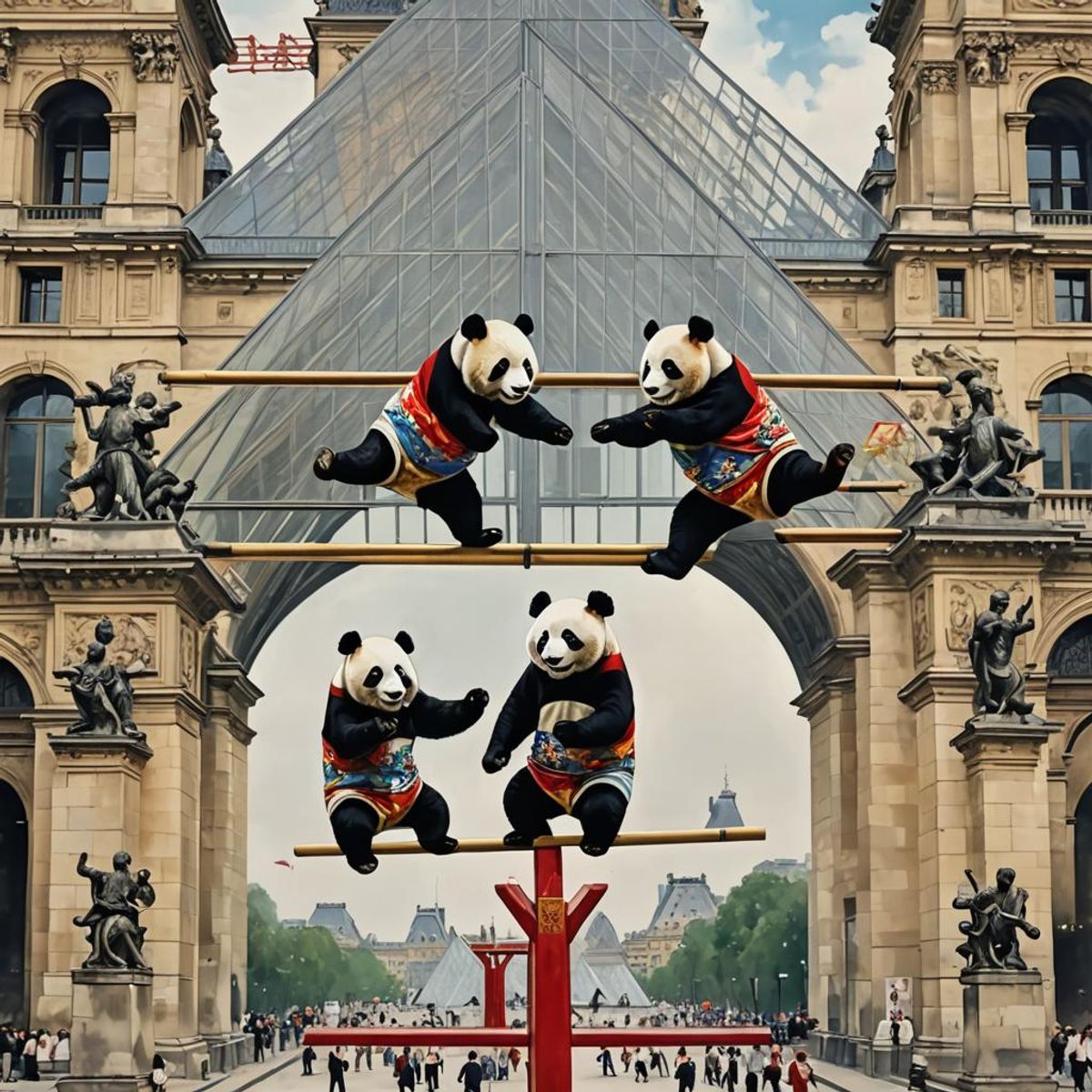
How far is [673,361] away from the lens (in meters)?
12.4

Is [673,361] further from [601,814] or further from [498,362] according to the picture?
[601,814]

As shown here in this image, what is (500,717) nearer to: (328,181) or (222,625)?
(222,625)

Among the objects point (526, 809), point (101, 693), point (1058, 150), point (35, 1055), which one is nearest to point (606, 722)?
point (526, 809)

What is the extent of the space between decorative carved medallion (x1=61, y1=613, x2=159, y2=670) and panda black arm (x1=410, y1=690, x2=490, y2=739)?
88.0 feet

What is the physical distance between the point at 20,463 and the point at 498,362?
35975mm

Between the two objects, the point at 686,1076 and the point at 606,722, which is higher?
the point at 606,722

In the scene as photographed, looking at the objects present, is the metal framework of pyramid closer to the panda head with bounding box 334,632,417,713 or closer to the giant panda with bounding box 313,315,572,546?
the panda head with bounding box 334,632,417,713

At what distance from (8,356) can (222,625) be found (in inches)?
251

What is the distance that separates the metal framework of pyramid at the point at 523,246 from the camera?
43.1 metres

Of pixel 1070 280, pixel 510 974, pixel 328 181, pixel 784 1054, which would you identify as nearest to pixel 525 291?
pixel 328 181

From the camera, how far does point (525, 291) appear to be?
43906mm

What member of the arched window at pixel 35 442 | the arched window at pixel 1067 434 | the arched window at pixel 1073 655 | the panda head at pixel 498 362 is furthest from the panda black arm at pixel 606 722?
the arched window at pixel 35 442

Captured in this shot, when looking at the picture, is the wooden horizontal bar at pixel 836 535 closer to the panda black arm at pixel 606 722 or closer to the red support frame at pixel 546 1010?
the panda black arm at pixel 606 722

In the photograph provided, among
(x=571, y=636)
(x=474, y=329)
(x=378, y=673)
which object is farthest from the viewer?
(x=378, y=673)
